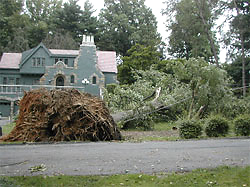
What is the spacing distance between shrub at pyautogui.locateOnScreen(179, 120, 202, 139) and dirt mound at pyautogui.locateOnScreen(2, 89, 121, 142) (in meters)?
2.18

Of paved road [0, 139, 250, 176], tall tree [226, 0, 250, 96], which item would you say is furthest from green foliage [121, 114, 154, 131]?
tall tree [226, 0, 250, 96]

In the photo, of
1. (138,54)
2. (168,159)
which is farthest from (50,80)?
(168,159)

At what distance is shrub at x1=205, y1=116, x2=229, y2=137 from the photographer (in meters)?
10.6

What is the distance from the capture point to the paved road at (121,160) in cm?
548

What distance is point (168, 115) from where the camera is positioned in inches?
748

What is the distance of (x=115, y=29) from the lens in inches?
2014

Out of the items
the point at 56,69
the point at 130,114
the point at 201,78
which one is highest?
the point at 56,69

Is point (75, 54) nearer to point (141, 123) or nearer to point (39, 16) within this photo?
point (39, 16)

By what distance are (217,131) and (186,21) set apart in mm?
25975

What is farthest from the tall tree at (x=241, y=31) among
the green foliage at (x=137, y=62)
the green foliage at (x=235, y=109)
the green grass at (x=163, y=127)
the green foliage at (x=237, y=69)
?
the green grass at (x=163, y=127)

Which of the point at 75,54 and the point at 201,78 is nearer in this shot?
the point at 201,78

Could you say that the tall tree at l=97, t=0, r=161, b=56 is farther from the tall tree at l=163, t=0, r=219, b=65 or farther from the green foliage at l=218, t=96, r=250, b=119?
the green foliage at l=218, t=96, r=250, b=119

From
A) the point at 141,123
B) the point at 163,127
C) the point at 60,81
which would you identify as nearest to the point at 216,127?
the point at 141,123

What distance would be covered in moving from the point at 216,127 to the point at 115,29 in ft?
139
